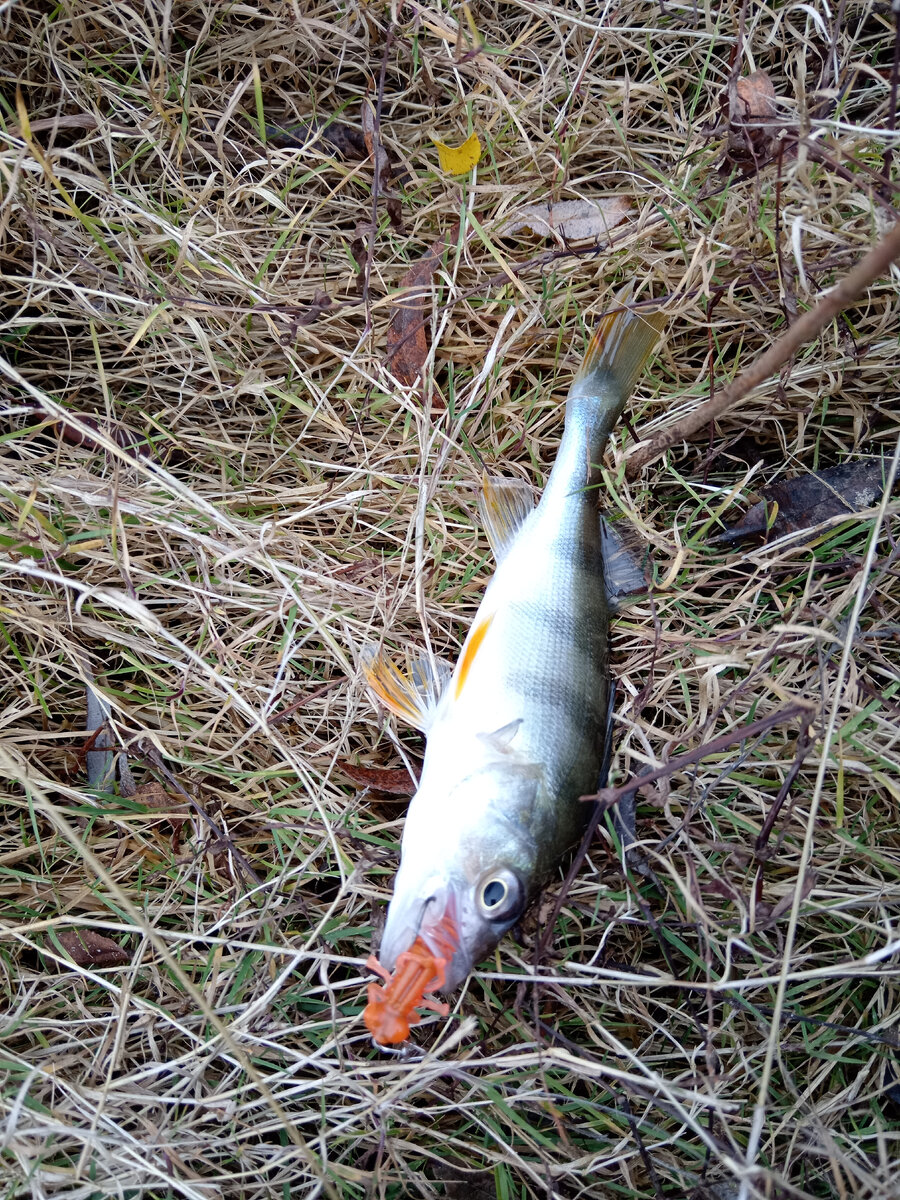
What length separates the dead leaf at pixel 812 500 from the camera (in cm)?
273

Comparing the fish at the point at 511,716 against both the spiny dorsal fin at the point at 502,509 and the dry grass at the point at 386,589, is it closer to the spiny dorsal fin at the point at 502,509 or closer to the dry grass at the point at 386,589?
the spiny dorsal fin at the point at 502,509

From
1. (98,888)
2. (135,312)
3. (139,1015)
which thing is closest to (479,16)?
(135,312)

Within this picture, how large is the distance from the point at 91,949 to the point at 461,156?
2.92 metres

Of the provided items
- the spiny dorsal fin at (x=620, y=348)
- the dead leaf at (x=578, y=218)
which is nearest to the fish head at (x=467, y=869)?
the spiny dorsal fin at (x=620, y=348)

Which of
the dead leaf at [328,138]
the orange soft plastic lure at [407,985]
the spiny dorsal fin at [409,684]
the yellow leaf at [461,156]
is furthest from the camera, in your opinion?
the dead leaf at [328,138]

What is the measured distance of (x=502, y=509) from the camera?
268 cm

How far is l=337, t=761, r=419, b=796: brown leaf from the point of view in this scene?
2592 millimetres

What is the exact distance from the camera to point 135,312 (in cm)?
285

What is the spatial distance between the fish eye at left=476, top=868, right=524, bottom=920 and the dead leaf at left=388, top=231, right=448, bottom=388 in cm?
174

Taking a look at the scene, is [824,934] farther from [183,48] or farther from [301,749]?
[183,48]

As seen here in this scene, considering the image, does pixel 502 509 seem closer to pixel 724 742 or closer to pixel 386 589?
pixel 386 589

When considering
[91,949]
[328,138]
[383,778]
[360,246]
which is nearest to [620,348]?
[360,246]

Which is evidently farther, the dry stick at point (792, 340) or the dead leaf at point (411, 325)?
the dead leaf at point (411, 325)

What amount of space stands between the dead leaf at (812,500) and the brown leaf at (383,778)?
4.51 feet
